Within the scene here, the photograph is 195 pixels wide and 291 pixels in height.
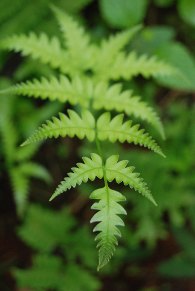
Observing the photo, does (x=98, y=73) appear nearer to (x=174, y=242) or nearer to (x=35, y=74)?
(x=35, y=74)

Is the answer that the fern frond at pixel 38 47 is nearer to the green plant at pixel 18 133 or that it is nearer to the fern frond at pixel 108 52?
the fern frond at pixel 108 52

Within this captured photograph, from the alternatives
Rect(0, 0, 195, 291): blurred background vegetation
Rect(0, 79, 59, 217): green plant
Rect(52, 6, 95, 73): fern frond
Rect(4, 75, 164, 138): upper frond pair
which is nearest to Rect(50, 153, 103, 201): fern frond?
Rect(4, 75, 164, 138): upper frond pair

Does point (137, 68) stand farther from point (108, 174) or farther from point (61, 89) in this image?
point (108, 174)

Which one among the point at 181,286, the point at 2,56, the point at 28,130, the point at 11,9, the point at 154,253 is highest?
the point at 11,9

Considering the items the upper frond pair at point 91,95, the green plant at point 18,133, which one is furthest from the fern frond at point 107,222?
the green plant at point 18,133

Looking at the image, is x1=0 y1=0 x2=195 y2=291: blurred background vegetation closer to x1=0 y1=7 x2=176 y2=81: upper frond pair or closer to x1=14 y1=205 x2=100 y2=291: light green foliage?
A: x1=14 y1=205 x2=100 y2=291: light green foliage

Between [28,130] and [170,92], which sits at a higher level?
[170,92]

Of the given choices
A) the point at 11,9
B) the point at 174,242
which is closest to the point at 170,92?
the point at 174,242

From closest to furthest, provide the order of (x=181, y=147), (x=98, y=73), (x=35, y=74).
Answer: (x=98, y=73), (x=35, y=74), (x=181, y=147)
